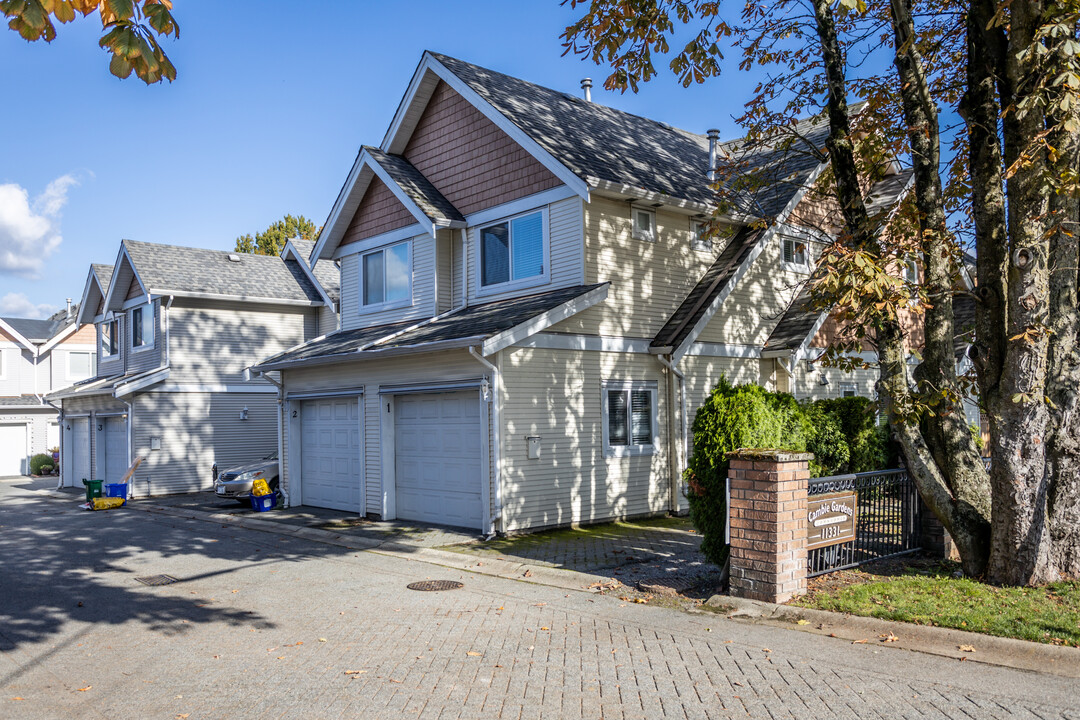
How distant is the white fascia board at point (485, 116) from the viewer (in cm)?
1452

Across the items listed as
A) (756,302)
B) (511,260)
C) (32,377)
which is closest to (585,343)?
(511,260)

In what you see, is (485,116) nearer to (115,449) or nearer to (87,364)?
(115,449)

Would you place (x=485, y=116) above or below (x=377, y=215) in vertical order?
above

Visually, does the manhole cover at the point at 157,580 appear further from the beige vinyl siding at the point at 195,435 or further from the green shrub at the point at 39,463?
the green shrub at the point at 39,463

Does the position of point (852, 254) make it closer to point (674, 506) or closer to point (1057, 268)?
point (1057, 268)

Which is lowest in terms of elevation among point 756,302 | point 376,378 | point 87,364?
point 376,378

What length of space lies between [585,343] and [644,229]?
8.98 ft

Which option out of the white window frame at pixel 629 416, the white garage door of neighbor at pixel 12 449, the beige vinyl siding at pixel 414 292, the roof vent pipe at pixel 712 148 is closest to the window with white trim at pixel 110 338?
the white garage door of neighbor at pixel 12 449

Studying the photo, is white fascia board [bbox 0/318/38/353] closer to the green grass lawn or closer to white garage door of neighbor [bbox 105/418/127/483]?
white garage door of neighbor [bbox 105/418/127/483]

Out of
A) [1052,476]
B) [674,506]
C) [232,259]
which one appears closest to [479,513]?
[674,506]

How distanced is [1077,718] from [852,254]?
457 centimetres

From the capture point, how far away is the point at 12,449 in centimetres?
3656

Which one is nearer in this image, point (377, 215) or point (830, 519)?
point (830, 519)

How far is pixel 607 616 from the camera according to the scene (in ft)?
27.7
